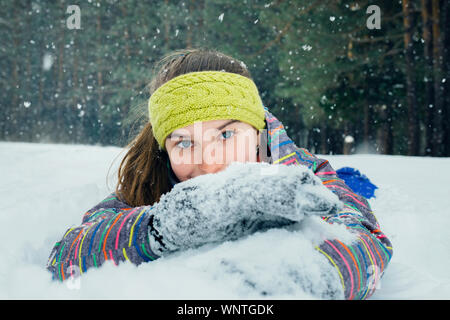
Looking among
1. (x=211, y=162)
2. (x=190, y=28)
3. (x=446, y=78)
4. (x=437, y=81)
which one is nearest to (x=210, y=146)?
(x=211, y=162)

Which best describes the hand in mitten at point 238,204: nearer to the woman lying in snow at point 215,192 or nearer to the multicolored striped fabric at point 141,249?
the woman lying in snow at point 215,192

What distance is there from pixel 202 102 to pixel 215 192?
616mm

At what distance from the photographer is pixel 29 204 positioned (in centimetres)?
210

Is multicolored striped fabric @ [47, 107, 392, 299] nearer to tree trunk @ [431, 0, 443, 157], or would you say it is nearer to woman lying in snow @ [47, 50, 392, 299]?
woman lying in snow @ [47, 50, 392, 299]

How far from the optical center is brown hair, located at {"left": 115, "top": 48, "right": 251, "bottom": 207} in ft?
5.60

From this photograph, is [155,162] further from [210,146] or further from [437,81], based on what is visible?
[437,81]

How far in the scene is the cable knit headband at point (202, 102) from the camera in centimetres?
148

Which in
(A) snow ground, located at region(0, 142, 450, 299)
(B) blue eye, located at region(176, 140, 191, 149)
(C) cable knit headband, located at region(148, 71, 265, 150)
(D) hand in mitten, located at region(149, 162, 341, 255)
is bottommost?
(A) snow ground, located at region(0, 142, 450, 299)

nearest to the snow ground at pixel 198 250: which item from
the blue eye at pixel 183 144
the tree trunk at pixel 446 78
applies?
the blue eye at pixel 183 144

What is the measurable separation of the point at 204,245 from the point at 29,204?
59.2 inches

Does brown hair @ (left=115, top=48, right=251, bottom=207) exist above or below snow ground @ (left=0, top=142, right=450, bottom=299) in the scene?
above

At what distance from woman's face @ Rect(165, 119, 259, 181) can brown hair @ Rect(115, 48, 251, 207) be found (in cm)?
27

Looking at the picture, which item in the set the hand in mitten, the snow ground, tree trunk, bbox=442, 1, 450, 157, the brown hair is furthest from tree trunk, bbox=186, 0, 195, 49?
the hand in mitten

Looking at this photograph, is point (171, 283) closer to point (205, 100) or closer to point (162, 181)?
point (205, 100)
